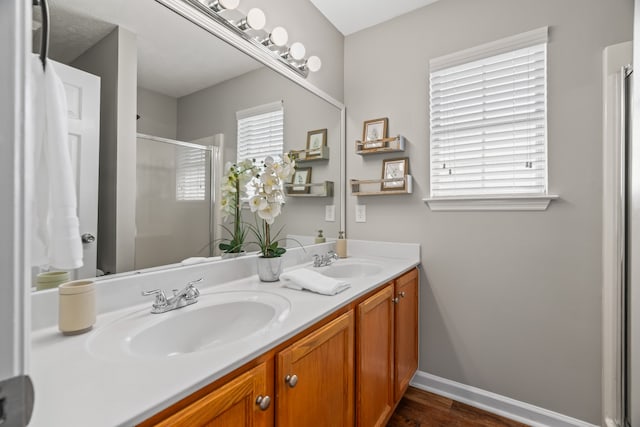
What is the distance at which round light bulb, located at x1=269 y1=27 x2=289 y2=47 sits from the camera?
1.51 metres

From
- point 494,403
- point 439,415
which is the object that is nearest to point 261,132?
point 439,415

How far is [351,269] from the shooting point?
Result: 1.87 meters

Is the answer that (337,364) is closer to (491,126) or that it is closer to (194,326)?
(194,326)

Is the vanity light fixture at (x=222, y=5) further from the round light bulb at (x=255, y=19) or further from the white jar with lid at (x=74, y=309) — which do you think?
the white jar with lid at (x=74, y=309)

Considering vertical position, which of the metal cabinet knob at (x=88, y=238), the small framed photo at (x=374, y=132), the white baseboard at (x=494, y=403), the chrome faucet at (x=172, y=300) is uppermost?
the small framed photo at (x=374, y=132)

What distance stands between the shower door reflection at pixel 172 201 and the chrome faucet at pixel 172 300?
0.16 metres

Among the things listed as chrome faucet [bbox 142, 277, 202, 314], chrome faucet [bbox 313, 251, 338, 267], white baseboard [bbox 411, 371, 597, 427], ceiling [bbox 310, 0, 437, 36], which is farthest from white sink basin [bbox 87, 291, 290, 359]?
ceiling [bbox 310, 0, 437, 36]

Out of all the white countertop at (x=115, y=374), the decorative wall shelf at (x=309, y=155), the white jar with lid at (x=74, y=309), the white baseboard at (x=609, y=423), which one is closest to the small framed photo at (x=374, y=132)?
the decorative wall shelf at (x=309, y=155)

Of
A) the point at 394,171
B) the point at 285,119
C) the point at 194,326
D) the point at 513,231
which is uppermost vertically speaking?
the point at 285,119

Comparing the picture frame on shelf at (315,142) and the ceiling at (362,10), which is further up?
the ceiling at (362,10)

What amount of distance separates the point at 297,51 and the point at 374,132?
0.73 metres

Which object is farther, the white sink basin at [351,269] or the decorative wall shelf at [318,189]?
the decorative wall shelf at [318,189]

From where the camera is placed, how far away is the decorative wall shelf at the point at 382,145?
1.91m

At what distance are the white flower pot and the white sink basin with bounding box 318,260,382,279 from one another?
468 millimetres
